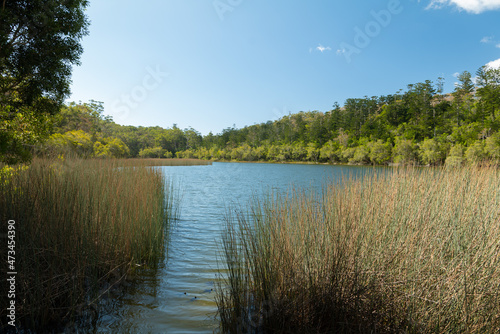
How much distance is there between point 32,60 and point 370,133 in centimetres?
7207

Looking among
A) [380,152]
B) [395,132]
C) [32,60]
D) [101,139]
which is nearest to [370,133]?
[395,132]

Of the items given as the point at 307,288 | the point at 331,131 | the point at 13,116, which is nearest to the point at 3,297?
the point at 307,288

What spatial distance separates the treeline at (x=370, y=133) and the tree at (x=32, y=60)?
42.9ft

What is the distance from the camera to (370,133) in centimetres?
6700

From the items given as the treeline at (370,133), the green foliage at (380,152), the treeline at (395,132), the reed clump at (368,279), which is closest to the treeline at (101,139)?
the treeline at (370,133)

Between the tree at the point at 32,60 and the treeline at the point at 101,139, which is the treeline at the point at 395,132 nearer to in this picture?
the treeline at the point at 101,139

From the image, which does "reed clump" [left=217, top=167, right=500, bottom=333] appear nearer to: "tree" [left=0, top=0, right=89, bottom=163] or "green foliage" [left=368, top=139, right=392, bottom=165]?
"tree" [left=0, top=0, right=89, bottom=163]

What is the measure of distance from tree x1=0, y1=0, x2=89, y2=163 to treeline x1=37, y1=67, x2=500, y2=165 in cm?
1307

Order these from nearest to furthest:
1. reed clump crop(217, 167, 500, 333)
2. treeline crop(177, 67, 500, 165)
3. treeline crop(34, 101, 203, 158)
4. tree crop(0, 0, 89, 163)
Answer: reed clump crop(217, 167, 500, 333) < tree crop(0, 0, 89, 163) < treeline crop(34, 101, 203, 158) < treeline crop(177, 67, 500, 165)

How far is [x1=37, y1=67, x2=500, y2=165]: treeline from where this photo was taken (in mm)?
34269

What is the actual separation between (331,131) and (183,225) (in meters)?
76.3

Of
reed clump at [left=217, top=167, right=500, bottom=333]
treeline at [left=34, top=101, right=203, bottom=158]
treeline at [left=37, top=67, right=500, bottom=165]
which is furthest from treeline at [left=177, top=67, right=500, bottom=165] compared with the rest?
reed clump at [left=217, top=167, right=500, bottom=333]

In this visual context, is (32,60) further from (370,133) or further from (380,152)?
(370,133)

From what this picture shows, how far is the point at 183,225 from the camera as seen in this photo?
768cm
